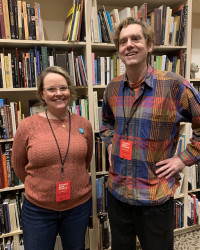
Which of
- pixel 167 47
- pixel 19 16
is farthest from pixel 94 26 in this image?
pixel 167 47

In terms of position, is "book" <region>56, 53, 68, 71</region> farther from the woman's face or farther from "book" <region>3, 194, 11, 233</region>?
"book" <region>3, 194, 11, 233</region>

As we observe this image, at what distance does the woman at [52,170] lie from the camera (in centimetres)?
113

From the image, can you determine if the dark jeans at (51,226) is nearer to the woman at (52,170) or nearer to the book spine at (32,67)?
the woman at (52,170)

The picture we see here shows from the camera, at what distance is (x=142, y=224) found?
109cm

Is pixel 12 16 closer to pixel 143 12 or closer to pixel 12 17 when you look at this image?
pixel 12 17

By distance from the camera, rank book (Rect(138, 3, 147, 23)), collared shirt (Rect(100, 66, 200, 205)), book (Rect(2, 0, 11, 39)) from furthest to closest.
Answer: book (Rect(138, 3, 147, 23)), book (Rect(2, 0, 11, 39)), collared shirt (Rect(100, 66, 200, 205))

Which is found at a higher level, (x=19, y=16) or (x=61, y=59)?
(x=19, y=16)

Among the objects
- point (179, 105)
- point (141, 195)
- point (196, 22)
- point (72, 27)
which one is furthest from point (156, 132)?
point (196, 22)

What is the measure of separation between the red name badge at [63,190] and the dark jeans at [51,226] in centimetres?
9

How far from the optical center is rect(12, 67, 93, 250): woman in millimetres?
1126

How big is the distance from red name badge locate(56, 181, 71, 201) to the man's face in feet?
2.33

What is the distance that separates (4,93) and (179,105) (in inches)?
54.5

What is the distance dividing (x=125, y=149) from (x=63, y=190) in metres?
0.41

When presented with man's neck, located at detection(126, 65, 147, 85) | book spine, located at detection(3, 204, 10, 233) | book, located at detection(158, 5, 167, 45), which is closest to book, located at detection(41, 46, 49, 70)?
man's neck, located at detection(126, 65, 147, 85)
